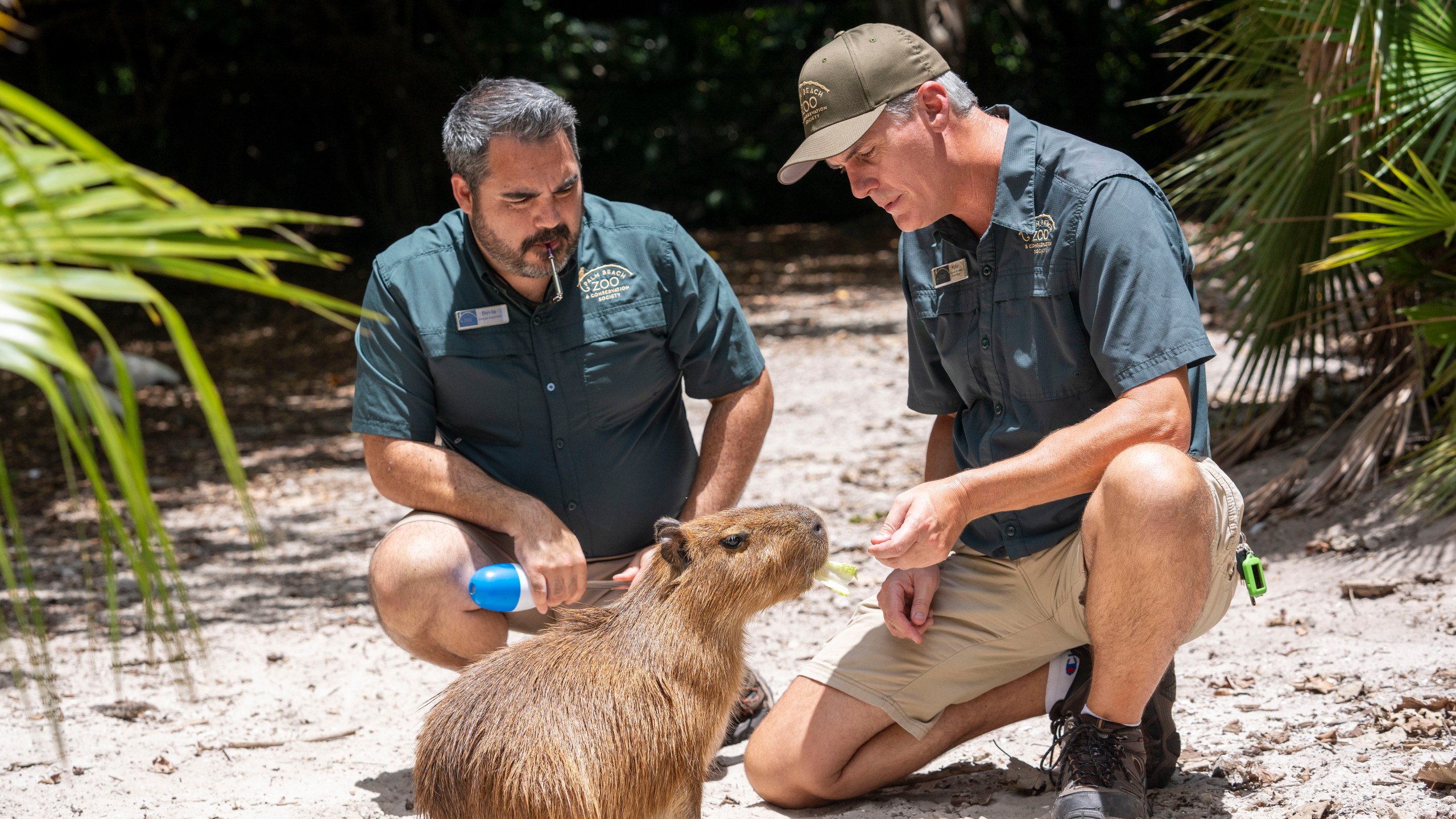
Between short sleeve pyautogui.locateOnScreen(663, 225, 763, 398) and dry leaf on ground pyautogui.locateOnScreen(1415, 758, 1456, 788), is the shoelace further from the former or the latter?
short sleeve pyautogui.locateOnScreen(663, 225, 763, 398)

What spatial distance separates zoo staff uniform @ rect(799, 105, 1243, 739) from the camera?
2643 mm

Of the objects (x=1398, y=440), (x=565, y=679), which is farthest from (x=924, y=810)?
(x=1398, y=440)

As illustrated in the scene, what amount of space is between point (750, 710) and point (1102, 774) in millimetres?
1175

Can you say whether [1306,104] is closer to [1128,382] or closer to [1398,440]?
[1398,440]

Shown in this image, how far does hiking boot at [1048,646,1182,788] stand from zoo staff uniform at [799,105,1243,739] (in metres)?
0.13

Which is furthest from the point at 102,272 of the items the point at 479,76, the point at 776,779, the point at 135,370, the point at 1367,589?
the point at 479,76

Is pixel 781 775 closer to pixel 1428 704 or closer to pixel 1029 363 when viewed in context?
pixel 1029 363

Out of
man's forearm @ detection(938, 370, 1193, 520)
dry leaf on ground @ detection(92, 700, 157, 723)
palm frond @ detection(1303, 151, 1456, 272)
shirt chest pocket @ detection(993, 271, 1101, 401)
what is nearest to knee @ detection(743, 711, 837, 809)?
man's forearm @ detection(938, 370, 1193, 520)

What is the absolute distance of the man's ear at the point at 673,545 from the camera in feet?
8.93

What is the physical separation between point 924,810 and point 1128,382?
3.64 feet

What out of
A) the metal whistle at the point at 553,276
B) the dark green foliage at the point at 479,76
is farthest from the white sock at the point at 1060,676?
the dark green foliage at the point at 479,76

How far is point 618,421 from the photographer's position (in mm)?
3428

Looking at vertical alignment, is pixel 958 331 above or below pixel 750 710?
above

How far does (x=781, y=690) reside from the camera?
3.79 meters
